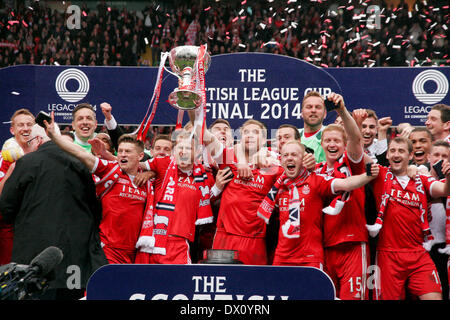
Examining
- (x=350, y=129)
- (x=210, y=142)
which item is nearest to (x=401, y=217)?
(x=350, y=129)

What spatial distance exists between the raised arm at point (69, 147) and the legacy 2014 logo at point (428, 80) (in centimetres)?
465

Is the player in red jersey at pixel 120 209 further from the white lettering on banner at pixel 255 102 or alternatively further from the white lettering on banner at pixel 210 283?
the white lettering on banner at pixel 255 102

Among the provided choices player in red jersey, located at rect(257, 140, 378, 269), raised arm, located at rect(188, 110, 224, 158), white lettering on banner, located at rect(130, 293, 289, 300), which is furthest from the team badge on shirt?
white lettering on banner, located at rect(130, 293, 289, 300)

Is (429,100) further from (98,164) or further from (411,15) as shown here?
(411,15)

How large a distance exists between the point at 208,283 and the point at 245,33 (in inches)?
481

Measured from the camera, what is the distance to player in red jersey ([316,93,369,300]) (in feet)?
16.0

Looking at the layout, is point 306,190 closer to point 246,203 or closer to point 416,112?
point 246,203

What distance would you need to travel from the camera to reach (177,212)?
520cm

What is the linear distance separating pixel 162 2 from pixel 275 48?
4.62 m

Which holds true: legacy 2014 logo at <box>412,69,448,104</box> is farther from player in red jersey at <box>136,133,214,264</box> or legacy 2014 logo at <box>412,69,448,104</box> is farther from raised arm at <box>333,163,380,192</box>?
player in red jersey at <box>136,133,214,264</box>

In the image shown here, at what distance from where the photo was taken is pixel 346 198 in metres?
4.78

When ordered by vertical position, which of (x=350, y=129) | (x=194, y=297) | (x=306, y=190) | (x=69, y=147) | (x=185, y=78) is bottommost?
(x=194, y=297)

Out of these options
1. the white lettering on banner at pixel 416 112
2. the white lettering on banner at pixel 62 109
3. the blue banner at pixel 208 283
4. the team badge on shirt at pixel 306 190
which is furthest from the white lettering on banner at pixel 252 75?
the blue banner at pixel 208 283

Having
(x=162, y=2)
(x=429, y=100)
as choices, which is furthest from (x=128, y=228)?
(x=162, y=2)
